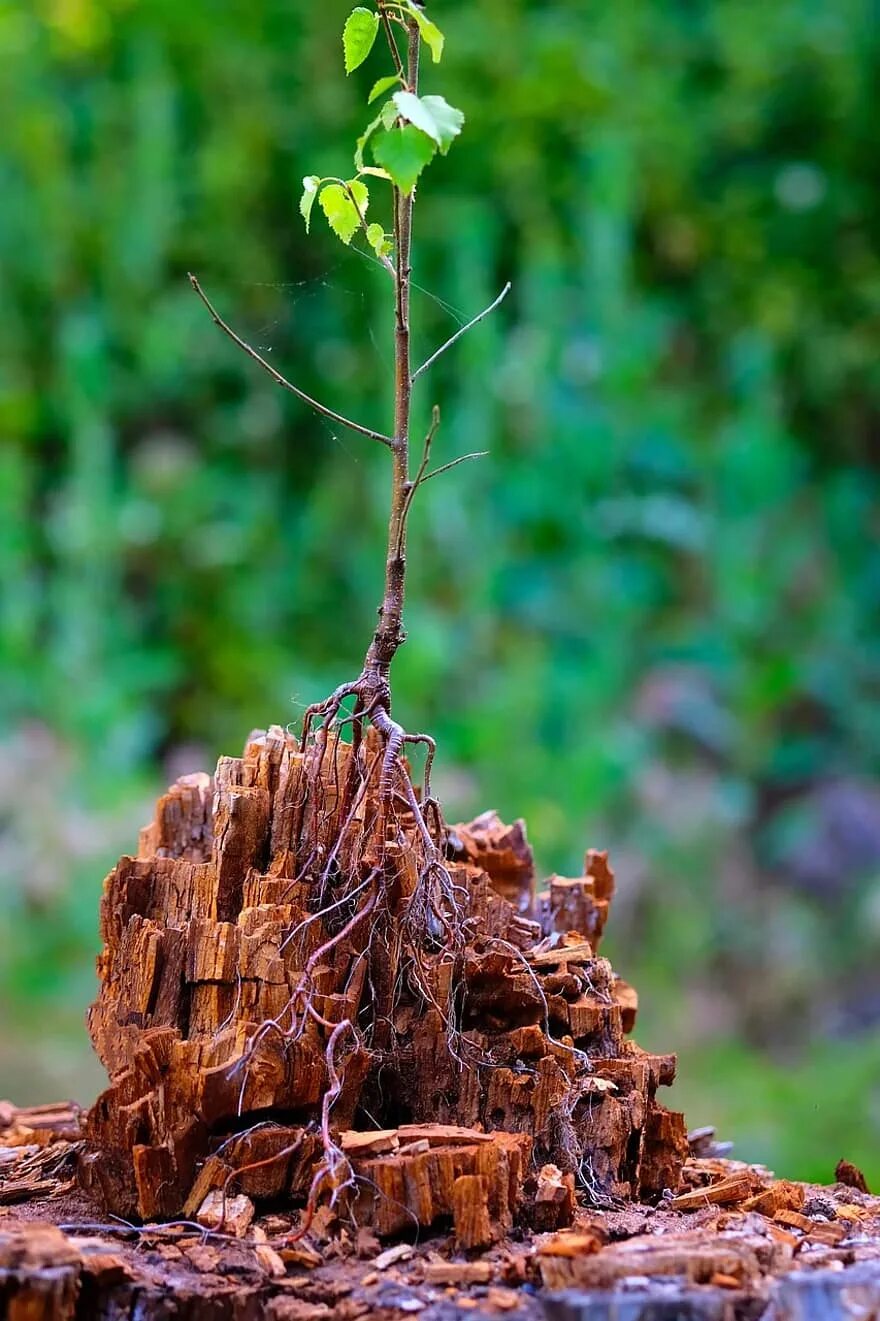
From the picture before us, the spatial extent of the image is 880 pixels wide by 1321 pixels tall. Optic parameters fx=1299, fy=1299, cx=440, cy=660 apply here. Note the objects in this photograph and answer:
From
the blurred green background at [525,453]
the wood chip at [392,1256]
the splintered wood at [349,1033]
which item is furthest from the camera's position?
the blurred green background at [525,453]

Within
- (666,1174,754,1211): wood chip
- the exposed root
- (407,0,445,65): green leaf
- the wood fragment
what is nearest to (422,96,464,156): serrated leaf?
(407,0,445,65): green leaf

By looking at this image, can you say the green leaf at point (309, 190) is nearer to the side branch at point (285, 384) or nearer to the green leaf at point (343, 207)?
the green leaf at point (343, 207)

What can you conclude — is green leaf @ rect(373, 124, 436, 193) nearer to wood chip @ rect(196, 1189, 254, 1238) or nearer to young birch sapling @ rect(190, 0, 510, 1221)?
young birch sapling @ rect(190, 0, 510, 1221)

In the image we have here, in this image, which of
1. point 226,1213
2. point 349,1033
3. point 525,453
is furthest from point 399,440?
point 525,453

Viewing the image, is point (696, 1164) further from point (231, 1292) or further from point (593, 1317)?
point (231, 1292)

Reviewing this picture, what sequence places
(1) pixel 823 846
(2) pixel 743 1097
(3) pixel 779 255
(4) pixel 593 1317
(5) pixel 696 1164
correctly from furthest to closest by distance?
→ (3) pixel 779 255 < (1) pixel 823 846 < (2) pixel 743 1097 < (5) pixel 696 1164 < (4) pixel 593 1317

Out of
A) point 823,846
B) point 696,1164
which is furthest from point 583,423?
point 696,1164

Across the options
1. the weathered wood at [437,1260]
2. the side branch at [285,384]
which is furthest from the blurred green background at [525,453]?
the weathered wood at [437,1260]

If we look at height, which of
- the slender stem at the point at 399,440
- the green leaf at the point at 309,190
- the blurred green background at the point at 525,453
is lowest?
the slender stem at the point at 399,440
